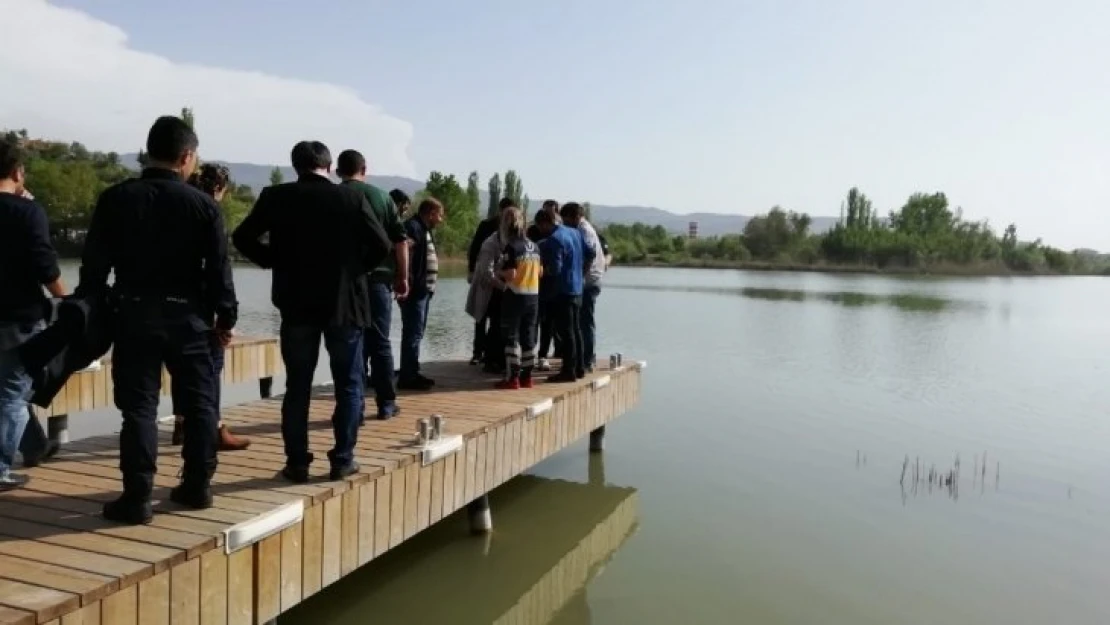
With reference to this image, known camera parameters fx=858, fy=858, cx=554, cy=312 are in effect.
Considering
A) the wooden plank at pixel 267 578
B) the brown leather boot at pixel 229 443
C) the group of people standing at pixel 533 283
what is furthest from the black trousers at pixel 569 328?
the wooden plank at pixel 267 578

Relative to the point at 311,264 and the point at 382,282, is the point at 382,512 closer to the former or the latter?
the point at 311,264

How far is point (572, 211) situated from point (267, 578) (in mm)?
4534

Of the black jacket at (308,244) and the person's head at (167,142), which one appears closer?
the person's head at (167,142)

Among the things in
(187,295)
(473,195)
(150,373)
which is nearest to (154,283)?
(187,295)

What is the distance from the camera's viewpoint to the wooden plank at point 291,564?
3.69 metres

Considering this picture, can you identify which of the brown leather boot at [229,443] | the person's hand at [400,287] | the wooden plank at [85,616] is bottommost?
the wooden plank at [85,616]

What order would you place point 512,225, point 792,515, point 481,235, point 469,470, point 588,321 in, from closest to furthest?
1. point 469,470
2. point 512,225
3. point 792,515
4. point 481,235
5. point 588,321

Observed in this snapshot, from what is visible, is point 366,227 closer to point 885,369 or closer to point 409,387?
point 409,387

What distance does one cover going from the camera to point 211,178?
437 centimetres

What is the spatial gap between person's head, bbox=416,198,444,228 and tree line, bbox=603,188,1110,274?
64.1 metres

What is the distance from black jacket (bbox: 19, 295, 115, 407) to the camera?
3387mm

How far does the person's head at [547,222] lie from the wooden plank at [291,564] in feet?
12.4

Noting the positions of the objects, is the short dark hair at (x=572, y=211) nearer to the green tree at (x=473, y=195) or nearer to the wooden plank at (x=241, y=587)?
the wooden plank at (x=241, y=587)

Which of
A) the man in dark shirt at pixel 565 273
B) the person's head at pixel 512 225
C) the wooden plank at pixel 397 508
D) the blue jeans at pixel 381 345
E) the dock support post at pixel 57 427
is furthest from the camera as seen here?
the man in dark shirt at pixel 565 273
